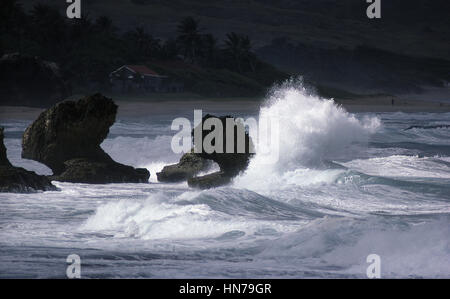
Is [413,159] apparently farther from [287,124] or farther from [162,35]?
[162,35]

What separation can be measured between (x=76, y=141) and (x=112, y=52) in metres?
61.7

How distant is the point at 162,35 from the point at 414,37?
38.0 meters

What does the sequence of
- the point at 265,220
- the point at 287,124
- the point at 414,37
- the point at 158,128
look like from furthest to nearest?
the point at 414,37 < the point at 158,128 < the point at 287,124 < the point at 265,220

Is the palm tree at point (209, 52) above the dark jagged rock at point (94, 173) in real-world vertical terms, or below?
above

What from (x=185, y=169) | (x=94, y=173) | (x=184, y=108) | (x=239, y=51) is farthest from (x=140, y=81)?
(x=94, y=173)

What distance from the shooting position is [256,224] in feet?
49.7

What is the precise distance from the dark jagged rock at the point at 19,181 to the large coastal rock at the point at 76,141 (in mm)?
1797

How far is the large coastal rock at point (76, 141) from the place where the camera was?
71.4 ft

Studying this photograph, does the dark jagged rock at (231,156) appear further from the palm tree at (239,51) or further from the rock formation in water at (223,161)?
the palm tree at (239,51)

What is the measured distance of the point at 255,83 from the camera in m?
89.4

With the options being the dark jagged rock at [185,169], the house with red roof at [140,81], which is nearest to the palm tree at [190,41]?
the house with red roof at [140,81]

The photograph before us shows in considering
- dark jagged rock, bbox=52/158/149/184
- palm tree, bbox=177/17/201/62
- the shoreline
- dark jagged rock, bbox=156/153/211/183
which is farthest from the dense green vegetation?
dark jagged rock, bbox=52/158/149/184
